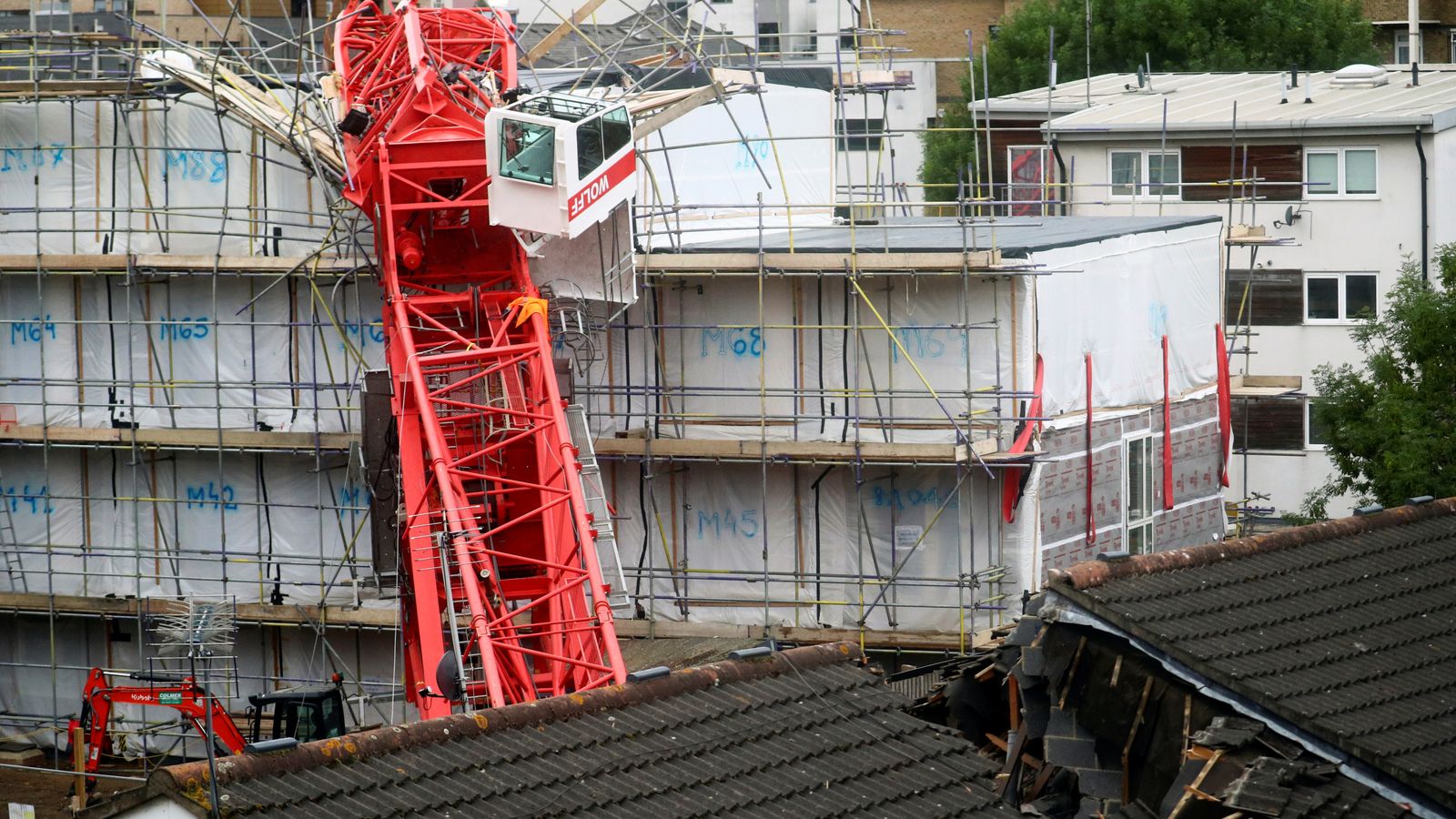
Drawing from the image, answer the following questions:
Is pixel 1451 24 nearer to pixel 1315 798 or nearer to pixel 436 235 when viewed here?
pixel 436 235

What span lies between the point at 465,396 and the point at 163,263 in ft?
18.1

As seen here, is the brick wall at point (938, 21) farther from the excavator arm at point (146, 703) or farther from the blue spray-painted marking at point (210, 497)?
the excavator arm at point (146, 703)

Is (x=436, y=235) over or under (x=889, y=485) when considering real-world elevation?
over

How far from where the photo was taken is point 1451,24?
213 feet

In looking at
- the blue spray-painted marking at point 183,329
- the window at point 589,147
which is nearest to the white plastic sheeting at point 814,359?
the window at point 589,147

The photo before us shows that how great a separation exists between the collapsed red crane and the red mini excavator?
116 centimetres

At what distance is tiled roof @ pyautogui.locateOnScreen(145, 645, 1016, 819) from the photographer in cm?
1152

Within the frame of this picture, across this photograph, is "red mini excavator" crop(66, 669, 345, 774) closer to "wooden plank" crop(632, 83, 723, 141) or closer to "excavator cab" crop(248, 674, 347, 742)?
"excavator cab" crop(248, 674, 347, 742)

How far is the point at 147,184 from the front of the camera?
27.3 meters

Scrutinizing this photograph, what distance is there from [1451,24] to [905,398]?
46365mm

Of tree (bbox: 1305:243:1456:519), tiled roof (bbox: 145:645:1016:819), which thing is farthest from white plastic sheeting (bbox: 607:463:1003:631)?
tiled roof (bbox: 145:645:1016:819)

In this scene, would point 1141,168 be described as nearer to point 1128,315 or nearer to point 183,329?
point 1128,315

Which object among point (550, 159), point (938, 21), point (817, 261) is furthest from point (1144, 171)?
point (938, 21)

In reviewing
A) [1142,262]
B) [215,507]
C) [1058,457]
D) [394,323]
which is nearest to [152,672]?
[215,507]
